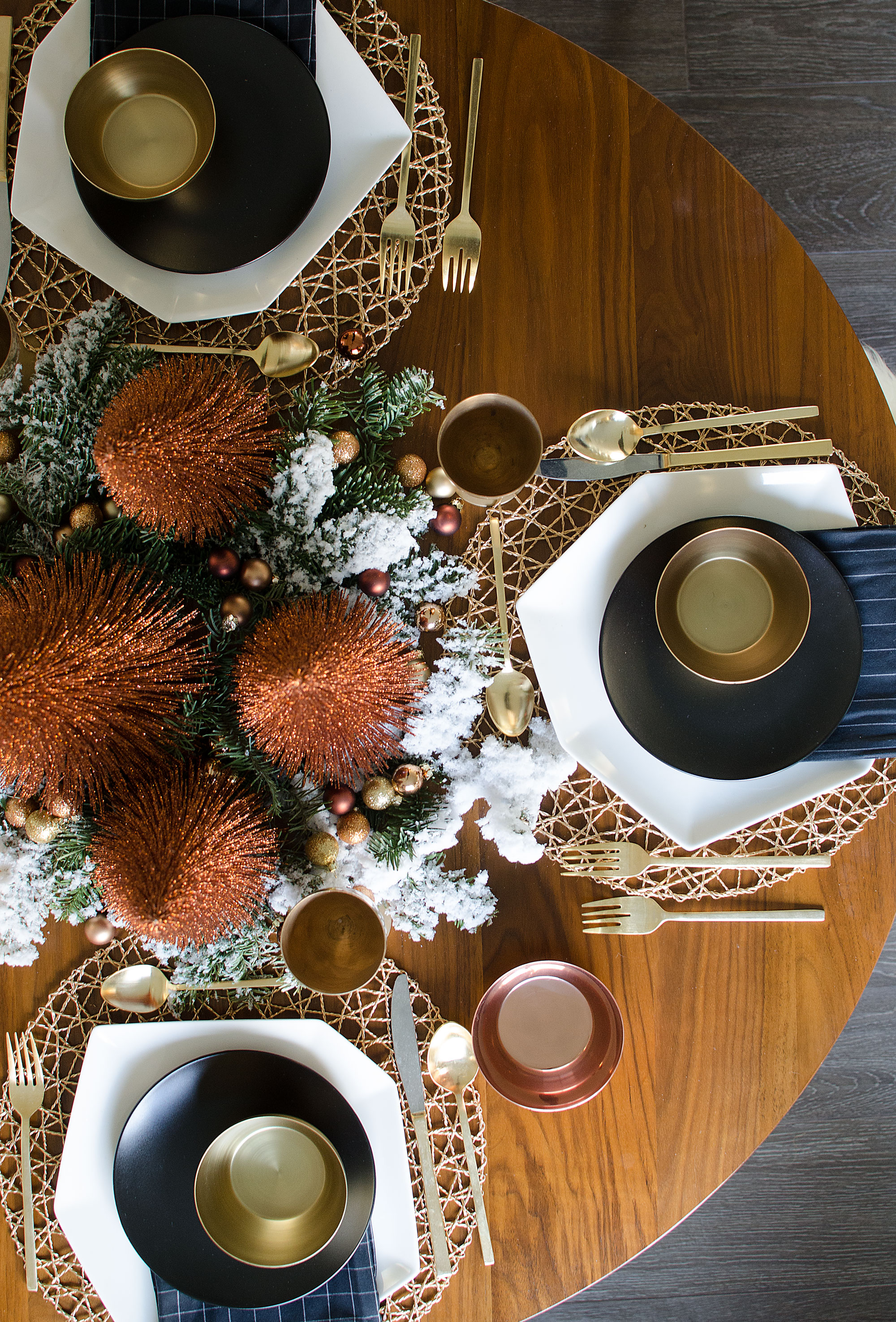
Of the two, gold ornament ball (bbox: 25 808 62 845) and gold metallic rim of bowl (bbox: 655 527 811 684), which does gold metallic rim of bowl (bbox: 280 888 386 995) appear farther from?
gold metallic rim of bowl (bbox: 655 527 811 684)

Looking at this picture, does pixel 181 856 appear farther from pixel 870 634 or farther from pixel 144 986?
pixel 870 634

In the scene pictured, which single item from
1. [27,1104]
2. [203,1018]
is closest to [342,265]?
[203,1018]

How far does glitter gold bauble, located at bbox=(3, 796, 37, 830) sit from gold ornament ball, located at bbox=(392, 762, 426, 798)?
0.34 metres

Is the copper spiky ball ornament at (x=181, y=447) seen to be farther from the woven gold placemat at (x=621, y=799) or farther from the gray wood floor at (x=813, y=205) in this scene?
the gray wood floor at (x=813, y=205)

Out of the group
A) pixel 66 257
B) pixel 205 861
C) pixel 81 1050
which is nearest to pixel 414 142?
pixel 66 257

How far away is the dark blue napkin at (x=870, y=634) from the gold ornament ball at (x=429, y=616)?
0.37m

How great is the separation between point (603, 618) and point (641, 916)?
31cm

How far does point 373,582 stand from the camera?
2.50 ft

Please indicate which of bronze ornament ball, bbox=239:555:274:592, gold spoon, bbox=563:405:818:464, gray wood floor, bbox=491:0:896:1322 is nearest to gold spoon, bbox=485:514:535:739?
gold spoon, bbox=563:405:818:464

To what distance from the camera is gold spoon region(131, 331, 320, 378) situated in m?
0.83

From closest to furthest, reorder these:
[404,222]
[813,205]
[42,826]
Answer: [42,826], [404,222], [813,205]

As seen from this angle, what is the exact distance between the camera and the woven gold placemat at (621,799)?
856 mm

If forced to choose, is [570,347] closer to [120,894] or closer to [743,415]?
[743,415]

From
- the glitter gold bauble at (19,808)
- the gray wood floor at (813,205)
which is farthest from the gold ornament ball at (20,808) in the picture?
the gray wood floor at (813,205)
